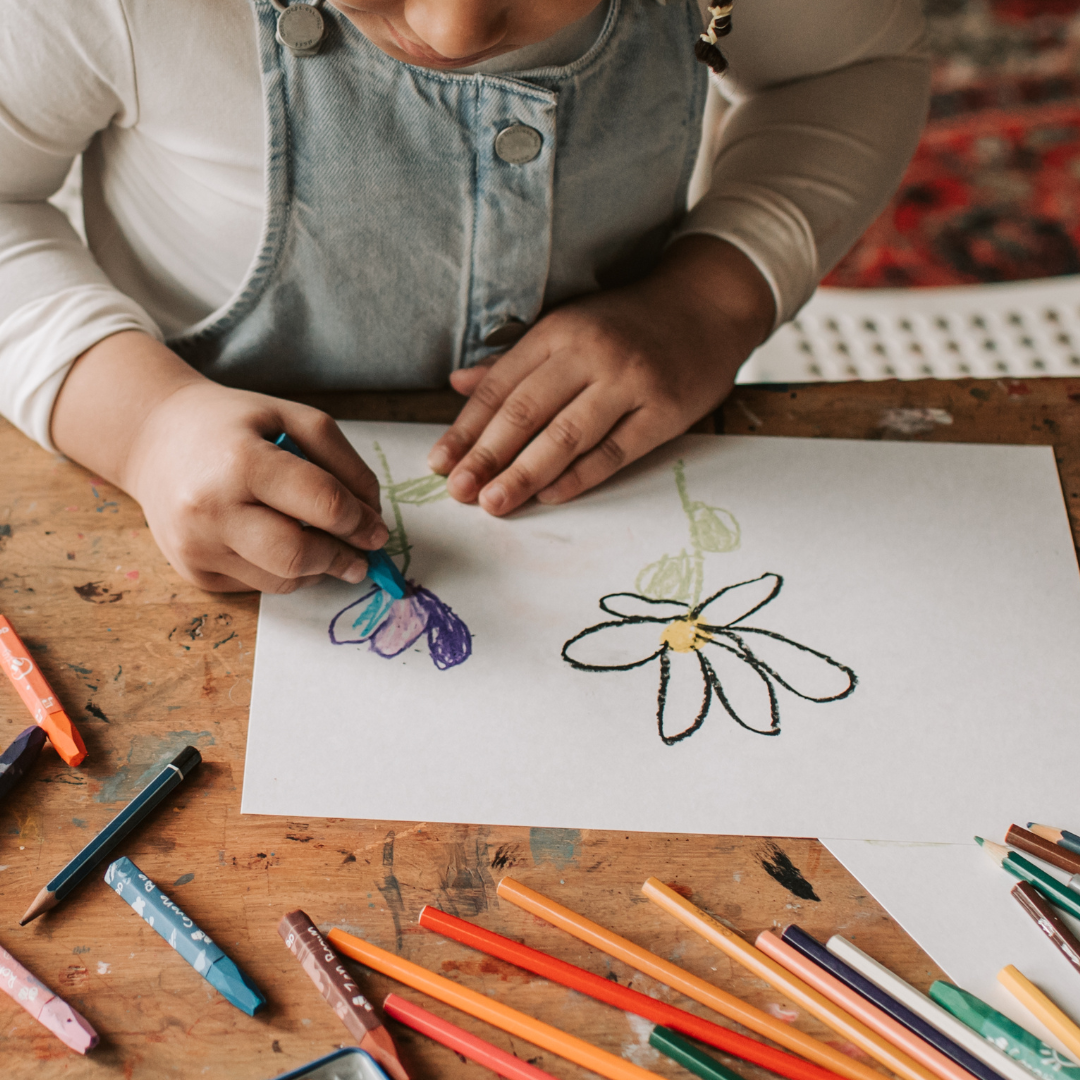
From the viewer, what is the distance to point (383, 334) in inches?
18.6

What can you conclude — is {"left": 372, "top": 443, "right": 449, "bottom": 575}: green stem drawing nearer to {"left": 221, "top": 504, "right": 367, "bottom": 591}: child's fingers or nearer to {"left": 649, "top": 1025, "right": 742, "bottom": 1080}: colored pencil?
{"left": 221, "top": 504, "right": 367, "bottom": 591}: child's fingers

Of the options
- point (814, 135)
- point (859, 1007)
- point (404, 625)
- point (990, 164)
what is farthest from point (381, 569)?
point (990, 164)

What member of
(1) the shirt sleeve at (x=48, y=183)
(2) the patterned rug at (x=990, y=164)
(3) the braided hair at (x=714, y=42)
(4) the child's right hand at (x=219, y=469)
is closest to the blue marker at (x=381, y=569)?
(4) the child's right hand at (x=219, y=469)

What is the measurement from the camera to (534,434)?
17.5 inches

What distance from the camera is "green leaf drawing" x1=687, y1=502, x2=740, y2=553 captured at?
1.37 feet

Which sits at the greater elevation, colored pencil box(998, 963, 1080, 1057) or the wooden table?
the wooden table

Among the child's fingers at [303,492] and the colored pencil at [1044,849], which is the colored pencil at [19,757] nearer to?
the child's fingers at [303,492]

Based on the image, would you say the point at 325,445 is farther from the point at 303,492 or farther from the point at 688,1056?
the point at 688,1056

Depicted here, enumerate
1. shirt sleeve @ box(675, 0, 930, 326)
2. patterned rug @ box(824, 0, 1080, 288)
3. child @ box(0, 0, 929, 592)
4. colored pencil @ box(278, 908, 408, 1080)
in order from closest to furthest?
colored pencil @ box(278, 908, 408, 1080)
child @ box(0, 0, 929, 592)
shirt sleeve @ box(675, 0, 930, 326)
patterned rug @ box(824, 0, 1080, 288)

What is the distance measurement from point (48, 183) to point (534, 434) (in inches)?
10.5

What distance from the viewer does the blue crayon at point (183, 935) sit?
29 centimetres

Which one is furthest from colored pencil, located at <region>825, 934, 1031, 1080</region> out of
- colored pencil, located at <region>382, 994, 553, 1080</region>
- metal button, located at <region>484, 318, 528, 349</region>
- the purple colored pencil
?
metal button, located at <region>484, 318, 528, 349</region>

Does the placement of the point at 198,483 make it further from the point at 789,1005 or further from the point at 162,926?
the point at 789,1005

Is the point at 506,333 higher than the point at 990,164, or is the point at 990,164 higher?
the point at 506,333
